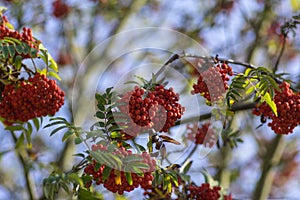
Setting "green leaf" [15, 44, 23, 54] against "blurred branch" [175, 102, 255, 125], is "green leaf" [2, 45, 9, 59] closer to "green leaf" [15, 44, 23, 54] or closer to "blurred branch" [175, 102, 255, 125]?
"green leaf" [15, 44, 23, 54]

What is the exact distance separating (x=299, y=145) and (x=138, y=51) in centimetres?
273

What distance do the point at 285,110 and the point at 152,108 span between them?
799mm

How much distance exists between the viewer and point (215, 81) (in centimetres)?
267

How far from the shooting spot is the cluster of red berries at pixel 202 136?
3816 mm

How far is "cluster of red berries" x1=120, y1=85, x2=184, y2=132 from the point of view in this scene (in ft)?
7.99

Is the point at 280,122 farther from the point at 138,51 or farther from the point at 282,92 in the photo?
the point at 138,51

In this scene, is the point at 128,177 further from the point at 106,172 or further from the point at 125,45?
the point at 125,45

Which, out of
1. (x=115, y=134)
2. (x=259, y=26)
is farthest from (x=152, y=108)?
(x=259, y=26)

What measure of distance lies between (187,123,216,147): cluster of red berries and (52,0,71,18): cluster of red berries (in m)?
3.21

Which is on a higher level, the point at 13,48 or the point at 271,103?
the point at 13,48

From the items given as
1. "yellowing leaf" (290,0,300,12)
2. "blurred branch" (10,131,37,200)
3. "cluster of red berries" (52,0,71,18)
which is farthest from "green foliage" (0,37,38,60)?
"cluster of red berries" (52,0,71,18)

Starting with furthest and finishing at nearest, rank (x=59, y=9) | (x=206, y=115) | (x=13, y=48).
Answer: (x=59, y=9), (x=206, y=115), (x=13, y=48)

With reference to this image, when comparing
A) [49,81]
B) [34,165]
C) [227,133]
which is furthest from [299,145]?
[49,81]

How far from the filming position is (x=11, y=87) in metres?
2.91
